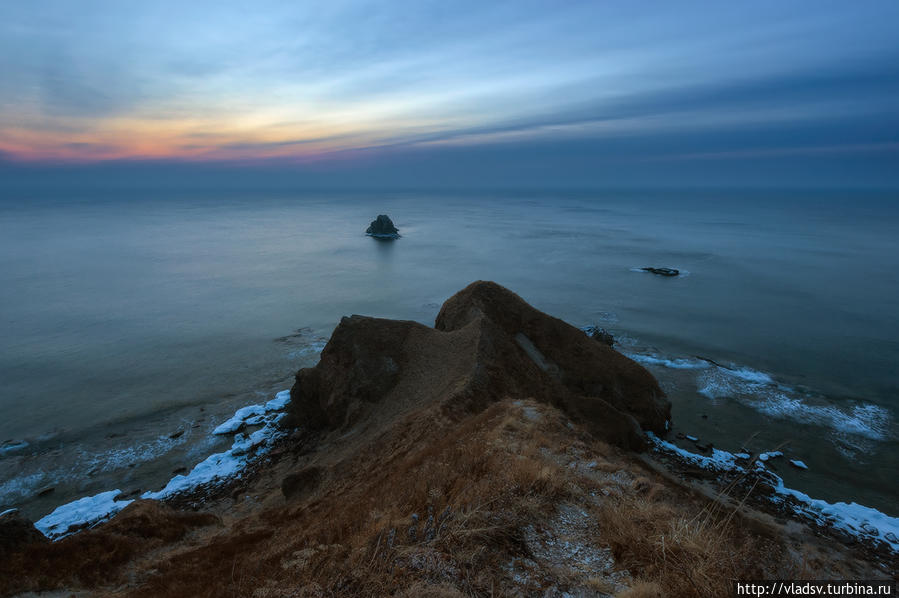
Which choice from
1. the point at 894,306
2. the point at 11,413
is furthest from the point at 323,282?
the point at 894,306

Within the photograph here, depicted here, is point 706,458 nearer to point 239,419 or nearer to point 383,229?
point 239,419

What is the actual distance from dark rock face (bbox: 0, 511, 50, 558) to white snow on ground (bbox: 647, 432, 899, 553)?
29012 millimetres

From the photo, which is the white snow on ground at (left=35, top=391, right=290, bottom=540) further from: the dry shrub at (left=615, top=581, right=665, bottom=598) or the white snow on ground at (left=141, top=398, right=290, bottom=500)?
the dry shrub at (left=615, top=581, right=665, bottom=598)

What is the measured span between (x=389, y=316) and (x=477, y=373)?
1516 inches

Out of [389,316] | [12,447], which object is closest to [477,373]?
[12,447]

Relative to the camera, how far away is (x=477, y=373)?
21.5 metres

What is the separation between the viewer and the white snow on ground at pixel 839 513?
19645 mm

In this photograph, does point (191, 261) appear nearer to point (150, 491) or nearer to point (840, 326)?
point (150, 491)

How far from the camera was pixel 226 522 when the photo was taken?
17594 mm

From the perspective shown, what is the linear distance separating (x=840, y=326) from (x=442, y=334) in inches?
2191

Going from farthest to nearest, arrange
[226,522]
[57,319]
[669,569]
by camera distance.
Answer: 1. [57,319]
2. [226,522]
3. [669,569]

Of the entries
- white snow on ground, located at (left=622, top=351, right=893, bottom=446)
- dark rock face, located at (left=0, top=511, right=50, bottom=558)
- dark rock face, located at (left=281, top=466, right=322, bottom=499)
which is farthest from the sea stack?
dark rock face, located at (left=0, top=511, right=50, bottom=558)

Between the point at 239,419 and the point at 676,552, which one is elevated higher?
the point at 676,552

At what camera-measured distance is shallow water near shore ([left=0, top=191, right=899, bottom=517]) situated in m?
28.0
